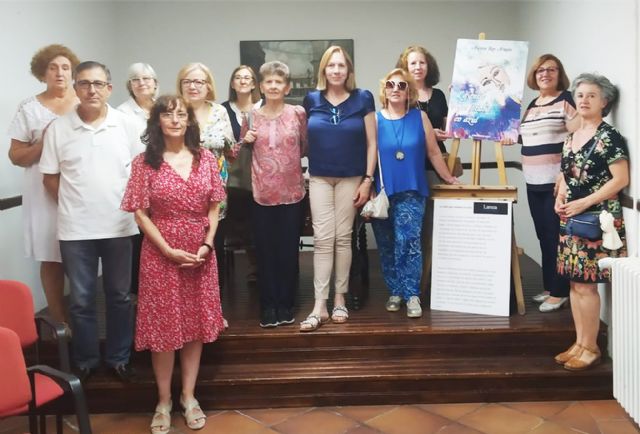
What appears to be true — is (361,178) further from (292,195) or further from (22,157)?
(22,157)

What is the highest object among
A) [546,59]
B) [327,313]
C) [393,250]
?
[546,59]

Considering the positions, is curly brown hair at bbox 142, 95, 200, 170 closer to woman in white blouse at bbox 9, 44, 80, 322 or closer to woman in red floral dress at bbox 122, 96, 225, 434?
woman in red floral dress at bbox 122, 96, 225, 434

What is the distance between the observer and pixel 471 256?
3.98 meters

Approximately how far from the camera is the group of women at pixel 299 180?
3117mm

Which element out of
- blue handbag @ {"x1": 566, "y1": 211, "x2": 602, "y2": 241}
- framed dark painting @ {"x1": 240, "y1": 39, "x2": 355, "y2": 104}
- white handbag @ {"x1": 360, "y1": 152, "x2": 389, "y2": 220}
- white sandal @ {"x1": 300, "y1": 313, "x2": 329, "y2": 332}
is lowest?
white sandal @ {"x1": 300, "y1": 313, "x2": 329, "y2": 332}

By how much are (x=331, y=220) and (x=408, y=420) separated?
1.13 meters

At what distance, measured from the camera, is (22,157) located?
364 centimetres

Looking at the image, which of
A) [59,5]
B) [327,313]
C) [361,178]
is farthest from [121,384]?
[59,5]

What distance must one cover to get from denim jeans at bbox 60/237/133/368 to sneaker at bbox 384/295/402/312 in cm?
151

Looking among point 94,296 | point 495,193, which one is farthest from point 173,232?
point 495,193

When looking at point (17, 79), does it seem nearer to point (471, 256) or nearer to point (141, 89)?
point (141, 89)

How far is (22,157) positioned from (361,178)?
1862 millimetres

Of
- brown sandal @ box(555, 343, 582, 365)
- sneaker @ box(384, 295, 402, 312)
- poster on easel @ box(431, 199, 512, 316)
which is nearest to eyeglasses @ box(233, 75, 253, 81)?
poster on easel @ box(431, 199, 512, 316)

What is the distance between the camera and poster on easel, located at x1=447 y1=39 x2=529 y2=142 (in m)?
3.97
